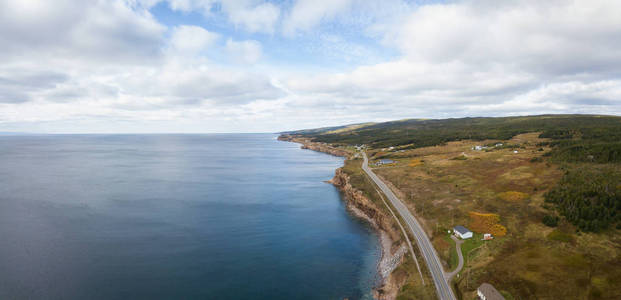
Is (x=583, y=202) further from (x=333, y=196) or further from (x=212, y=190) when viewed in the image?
(x=212, y=190)

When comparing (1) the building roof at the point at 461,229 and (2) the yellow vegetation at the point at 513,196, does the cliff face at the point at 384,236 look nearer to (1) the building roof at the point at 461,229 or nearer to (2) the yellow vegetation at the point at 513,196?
(1) the building roof at the point at 461,229

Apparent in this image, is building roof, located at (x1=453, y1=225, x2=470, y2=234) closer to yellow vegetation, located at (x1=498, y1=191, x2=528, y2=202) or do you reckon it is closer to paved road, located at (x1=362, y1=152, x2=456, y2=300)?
paved road, located at (x1=362, y1=152, x2=456, y2=300)

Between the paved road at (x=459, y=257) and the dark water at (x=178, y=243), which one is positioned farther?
the dark water at (x=178, y=243)

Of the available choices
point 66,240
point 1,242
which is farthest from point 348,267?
point 1,242

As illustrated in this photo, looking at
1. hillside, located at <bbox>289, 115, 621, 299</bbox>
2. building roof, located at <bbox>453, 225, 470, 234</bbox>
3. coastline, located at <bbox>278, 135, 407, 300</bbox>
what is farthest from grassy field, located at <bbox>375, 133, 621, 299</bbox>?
coastline, located at <bbox>278, 135, 407, 300</bbox>

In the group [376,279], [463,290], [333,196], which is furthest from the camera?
[333,196]

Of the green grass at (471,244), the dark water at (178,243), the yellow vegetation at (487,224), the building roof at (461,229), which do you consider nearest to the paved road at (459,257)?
the green grass at (471,244)
